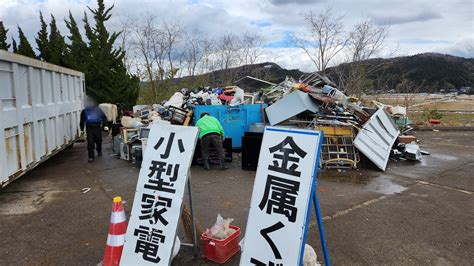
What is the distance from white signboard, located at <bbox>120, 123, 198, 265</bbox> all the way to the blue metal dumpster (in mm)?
5580

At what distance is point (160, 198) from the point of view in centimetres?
317

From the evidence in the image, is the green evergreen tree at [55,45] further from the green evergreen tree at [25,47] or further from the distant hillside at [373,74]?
the distant hillside at [373,74]

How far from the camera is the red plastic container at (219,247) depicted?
11.1 feet

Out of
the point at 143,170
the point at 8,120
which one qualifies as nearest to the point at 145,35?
the point at 8,120

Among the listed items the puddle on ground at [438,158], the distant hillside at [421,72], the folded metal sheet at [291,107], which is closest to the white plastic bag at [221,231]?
the folded metal sheet at [291,107]

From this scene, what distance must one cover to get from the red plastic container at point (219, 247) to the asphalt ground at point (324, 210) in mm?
93

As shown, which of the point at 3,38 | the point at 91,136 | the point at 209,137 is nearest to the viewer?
the point at 209,137

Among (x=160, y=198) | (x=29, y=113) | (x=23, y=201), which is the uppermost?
(x=29, y=113)

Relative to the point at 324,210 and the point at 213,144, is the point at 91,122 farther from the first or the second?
the point at 324,210

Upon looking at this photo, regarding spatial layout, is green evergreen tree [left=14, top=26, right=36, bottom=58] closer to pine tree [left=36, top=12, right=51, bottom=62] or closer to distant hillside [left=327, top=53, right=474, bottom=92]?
pine tree [left=36, top=12, right=51, bottom=62]

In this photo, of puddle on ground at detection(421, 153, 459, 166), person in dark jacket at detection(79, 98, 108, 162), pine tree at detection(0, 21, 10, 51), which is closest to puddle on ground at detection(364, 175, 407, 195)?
puddle on ground at detection(421, 153, 459, 166)

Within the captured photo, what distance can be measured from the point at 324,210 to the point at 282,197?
2.44 meters

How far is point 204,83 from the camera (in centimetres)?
2034

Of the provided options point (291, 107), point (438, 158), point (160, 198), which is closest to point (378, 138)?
point (438, 158)
